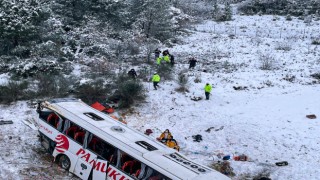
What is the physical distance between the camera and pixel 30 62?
77.8ft

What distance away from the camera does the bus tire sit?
44.0 ft

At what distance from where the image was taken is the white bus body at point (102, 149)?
1077 centimetres

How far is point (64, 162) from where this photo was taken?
Result: 1358 centimetres

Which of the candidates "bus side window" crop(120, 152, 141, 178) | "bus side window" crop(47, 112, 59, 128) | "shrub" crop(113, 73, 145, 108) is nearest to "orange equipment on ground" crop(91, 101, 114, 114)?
"shrub" crop(113, 73, 145, 108)

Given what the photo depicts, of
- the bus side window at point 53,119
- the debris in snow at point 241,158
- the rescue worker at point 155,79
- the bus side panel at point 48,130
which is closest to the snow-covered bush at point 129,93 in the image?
the rescue worker at point 155,79

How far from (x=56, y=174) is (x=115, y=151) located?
2925 millimetres

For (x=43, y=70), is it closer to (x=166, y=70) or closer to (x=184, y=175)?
(x=166, y=70)

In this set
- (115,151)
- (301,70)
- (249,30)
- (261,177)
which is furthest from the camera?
(249,30)

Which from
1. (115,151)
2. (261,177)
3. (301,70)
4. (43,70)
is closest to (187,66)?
(301,70)

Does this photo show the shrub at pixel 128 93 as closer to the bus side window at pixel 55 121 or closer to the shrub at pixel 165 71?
the shrub at pixel 165 71

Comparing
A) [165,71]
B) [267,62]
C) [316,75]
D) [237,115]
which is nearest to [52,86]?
[165,71]

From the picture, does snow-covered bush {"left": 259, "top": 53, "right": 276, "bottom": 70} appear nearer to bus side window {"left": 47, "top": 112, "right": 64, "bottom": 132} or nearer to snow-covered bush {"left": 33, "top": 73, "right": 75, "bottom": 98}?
snow-covered bush {"left": 33, "top": 73, "right": 75, "bottom": 98}

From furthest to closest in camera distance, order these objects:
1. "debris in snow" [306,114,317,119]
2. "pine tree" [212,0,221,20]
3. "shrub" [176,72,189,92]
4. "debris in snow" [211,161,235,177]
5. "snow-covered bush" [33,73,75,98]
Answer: "pine tree" [212,0,221,20] < "shrub" [176,72,189,92] < "snow-covered bush" [33,73,75,98] < "debris in snow" [306,114,317,119] < "debris in snow" [211,161,235,177]

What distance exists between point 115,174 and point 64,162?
2.80 m
